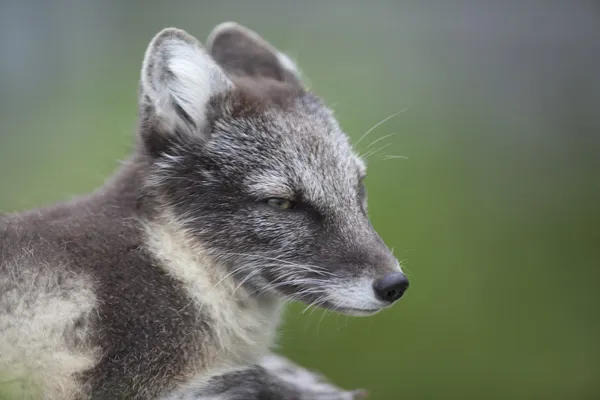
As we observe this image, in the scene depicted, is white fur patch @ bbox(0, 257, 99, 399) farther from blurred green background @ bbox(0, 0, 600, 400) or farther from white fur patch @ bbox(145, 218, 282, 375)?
blurred green background @ bbox(0, 0, 600, 400)

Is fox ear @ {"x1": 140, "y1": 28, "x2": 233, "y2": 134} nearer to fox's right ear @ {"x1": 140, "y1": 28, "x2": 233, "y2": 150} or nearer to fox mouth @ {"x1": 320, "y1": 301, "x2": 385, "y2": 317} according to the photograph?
fox's right ear @ {"x1": 140, "y1": 28, "x2": 233, "y2": 150}

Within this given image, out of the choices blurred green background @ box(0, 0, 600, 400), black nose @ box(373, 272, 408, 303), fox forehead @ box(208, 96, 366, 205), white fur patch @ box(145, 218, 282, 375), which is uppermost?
blurred green background @ box(0, 0, 600, 400)

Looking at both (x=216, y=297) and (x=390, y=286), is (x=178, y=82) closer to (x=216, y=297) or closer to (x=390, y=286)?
(x=216, y=297)

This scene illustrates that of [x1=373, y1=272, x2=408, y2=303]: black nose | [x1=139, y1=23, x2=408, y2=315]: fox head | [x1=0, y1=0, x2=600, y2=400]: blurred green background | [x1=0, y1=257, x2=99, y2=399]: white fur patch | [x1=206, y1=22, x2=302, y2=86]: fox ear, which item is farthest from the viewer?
[x1=0, y1=0, x2=600, y2=400]: blurred green background

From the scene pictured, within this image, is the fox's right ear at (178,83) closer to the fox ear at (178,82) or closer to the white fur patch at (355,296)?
the fox ear at (178,82)

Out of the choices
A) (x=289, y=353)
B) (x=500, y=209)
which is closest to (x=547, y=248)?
(x=500, y=209)

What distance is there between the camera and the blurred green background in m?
5.45

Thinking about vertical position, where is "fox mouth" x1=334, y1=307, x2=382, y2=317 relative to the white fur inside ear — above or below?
below

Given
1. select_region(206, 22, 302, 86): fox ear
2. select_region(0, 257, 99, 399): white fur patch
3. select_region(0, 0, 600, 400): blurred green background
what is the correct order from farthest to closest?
1. select_region(0, 0, 600, 400): blurred green background
2. select_region(206, 22, 302, 86): fox ear
3. select_region(0, 257, 99, 399): white fur patch

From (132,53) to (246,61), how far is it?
5726mm

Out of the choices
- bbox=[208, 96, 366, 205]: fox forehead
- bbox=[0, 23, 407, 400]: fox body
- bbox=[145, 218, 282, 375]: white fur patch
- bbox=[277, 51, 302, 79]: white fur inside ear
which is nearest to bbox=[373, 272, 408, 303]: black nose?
bbox=[0, 23, 407, 400]: fox body

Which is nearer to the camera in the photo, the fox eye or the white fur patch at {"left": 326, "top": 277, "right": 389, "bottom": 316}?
the white fur patch at {"left": 326, "top": 277, "right": 389, "bottom": 316}

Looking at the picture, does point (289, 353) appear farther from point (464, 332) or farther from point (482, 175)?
point (482, 175)

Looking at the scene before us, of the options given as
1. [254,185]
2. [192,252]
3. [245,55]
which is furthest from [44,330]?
[245,55]
